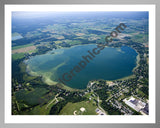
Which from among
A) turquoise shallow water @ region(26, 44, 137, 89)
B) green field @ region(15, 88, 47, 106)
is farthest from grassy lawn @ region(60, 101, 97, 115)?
turquoise shallow water @ region(26, 44, 137, 89)

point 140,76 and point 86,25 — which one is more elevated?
point 86,25

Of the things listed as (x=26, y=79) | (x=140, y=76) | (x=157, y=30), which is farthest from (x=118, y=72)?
(x=157, y=30)

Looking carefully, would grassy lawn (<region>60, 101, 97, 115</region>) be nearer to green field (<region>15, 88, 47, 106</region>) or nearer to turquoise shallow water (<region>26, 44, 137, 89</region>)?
green field (<region>15, 88, 47, 106</region>)

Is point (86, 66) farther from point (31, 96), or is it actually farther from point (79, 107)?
point (79, 107)

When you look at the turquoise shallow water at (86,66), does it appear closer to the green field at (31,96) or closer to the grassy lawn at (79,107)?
the green field at (31,96)

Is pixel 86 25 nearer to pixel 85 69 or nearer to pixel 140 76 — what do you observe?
pixel 85 69

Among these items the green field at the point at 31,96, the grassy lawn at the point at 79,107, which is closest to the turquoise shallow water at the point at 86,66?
the green field at the point at 31,96

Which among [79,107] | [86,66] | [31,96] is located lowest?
[79,107]

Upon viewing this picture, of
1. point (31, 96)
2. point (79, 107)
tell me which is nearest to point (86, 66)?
point (31, 96)
